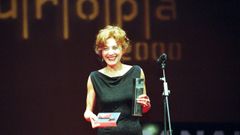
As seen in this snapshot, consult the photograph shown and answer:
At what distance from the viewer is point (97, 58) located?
5.60 metres

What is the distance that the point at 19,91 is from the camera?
547 cm

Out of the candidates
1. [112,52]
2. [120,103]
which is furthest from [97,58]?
[120,103]

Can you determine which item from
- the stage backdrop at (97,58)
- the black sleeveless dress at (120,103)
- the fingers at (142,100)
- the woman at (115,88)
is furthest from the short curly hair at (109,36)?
the stage backdrop at (97,58)

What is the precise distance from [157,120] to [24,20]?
1.69 meters

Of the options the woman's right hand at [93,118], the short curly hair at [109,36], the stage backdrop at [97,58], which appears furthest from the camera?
the stage backdrop at [97,58]

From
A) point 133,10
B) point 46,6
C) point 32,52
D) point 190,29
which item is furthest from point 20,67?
point 190,29

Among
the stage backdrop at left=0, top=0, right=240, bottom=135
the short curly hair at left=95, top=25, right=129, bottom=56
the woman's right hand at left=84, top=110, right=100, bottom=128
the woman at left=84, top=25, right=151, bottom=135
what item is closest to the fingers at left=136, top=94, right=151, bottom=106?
the woman at left=84, top=25, right=151, bottom=135

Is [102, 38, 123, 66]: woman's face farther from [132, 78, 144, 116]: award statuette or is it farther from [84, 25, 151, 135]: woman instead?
[132, 78, 144, 116]: award statuette

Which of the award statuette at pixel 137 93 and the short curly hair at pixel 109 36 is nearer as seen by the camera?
the award statuette at pixel 137 93

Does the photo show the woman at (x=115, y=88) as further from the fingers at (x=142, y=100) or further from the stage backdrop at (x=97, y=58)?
the stage backdrop at (x=97, y=58)

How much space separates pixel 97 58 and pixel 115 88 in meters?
2.12

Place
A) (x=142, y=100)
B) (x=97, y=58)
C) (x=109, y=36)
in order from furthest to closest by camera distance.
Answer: (x=97, y=58), (x=109, y=36), (x=142, y=100)

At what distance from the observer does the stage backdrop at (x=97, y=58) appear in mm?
5469

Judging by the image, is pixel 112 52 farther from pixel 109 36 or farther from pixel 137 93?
pixel 137 93
